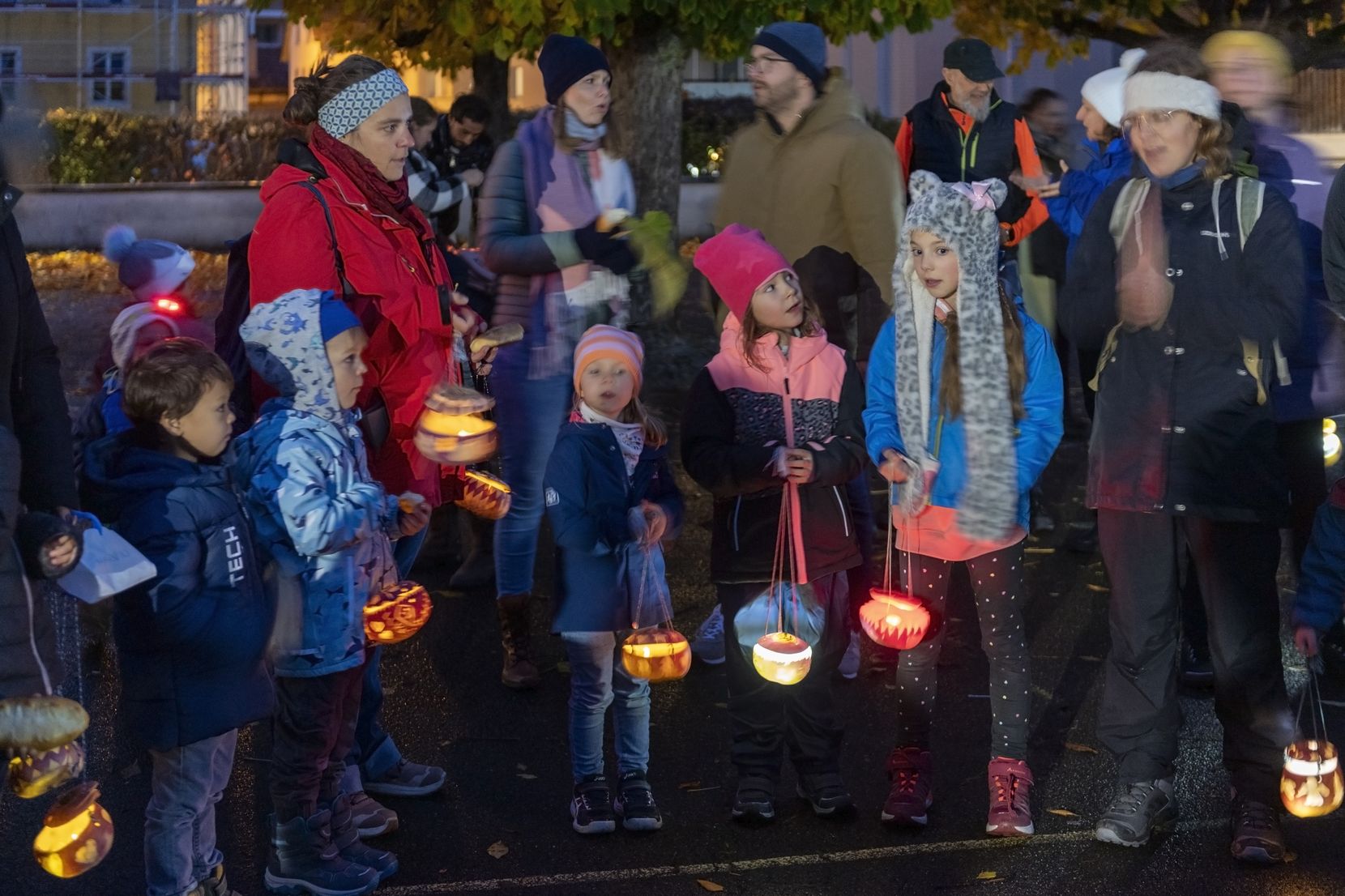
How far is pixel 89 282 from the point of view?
1644 cm

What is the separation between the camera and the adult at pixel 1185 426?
471 centimetres

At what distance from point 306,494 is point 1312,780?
9.26 feet

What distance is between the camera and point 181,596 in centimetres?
406

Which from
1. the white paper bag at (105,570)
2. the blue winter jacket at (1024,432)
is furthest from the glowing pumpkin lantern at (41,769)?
the blue winter jacket at (1024,432)

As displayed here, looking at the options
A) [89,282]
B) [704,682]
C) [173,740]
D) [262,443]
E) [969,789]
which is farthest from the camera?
[89,282]

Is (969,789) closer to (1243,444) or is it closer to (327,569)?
(1243,444)

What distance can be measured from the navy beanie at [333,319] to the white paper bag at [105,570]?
2.89 ft

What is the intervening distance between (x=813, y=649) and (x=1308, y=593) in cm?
142

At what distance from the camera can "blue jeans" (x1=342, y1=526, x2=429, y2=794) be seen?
5168 mm

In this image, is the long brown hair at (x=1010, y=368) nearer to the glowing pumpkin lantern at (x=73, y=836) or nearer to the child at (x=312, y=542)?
the child at (x=312, y=542)

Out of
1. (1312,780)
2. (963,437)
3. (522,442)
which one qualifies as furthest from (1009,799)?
(522,442)

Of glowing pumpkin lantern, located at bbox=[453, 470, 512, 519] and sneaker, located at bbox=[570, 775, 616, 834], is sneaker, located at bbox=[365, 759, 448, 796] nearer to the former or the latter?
sneaker, located at bbox=[570, 775, 616, 834]

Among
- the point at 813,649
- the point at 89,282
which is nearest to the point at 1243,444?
the point at 813,649

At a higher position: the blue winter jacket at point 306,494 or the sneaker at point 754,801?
the blue winter jacket at point 306,494
